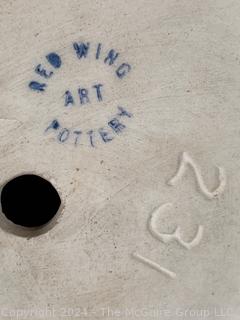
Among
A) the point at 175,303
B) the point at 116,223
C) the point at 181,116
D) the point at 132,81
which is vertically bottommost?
the point at 175,303

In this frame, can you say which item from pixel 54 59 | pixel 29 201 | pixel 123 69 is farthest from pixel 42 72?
pixel 29 201

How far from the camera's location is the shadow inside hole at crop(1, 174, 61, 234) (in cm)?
136

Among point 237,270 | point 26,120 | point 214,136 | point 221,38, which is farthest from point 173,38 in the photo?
point 237,270

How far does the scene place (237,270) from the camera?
1342 mm

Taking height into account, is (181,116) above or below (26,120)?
below

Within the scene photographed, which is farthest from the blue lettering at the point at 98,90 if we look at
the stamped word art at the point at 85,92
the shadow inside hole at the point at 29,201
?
the shadow inside hole at the point at 29,201

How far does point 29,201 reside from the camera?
148cm

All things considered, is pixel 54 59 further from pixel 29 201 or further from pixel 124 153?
pixel 29 201

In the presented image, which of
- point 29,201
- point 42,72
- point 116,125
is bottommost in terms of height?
point 29,201

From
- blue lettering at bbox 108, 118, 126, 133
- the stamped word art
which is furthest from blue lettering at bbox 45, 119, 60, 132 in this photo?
blue lettering at bbox 108, 118, 126, 133

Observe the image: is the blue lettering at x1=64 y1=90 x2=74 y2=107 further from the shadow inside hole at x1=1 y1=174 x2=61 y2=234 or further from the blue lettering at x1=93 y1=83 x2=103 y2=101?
the shadow inside hole at x1=1 y1=174 x2=61 y2=234

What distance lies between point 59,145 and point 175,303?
40cm

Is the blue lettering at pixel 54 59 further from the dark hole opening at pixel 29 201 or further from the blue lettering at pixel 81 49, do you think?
the dark hole opening at pixel 29 201

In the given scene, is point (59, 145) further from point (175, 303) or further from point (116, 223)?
point (175, 303)
